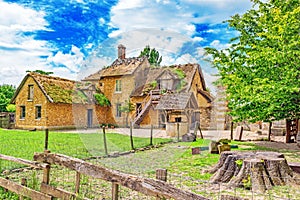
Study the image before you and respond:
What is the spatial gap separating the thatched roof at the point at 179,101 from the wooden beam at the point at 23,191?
2.58 meters

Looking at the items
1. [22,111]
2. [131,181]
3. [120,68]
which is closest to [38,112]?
[22,111]

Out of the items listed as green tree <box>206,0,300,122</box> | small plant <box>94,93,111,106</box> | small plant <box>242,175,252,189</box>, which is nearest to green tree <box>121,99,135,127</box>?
small plant <box>94,93,111,106</box>

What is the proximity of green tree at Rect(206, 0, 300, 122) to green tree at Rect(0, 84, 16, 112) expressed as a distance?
31.9 m

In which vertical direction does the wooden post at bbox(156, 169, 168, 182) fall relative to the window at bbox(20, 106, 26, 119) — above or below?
below

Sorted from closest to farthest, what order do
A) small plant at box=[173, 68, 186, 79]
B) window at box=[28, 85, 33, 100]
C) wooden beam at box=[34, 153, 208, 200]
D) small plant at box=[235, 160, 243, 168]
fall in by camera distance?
wooden beam at box=[34, 153, 208, 200] < small plant at box=[173, 68, 186, 79] < small plant at box=[235, 160, 243, 168] < window at box=[28, 85, 33, 100]

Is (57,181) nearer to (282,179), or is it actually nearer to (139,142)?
(282,179)

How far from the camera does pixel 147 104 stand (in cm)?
548

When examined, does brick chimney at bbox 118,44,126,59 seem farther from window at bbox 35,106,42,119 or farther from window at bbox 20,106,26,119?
window at bbox 20,106,26,119

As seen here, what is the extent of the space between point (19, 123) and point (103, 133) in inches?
883

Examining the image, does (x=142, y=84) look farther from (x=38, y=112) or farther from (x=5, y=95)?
(x=5, y=95)

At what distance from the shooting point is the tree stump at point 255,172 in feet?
21.0

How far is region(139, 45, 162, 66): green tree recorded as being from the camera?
607 cm

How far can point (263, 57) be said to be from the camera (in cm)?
1046

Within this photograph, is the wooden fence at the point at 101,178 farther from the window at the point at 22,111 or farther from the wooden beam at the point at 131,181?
the window at the point at 22,111
